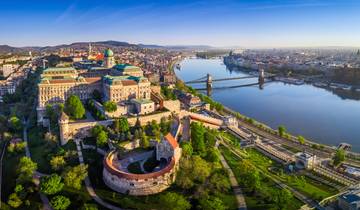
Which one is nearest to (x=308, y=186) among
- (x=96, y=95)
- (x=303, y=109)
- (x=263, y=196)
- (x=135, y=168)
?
(x=263, y=196)

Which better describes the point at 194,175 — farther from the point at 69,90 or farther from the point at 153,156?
the point at 69,90

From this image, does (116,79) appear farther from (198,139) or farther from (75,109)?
(198,139)

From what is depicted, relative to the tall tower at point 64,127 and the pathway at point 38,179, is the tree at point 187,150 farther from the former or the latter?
the tall tower at point 64,127

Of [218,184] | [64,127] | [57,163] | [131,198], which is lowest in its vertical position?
[131,198]

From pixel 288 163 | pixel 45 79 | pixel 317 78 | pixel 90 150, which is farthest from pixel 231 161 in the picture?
pixel 317 78

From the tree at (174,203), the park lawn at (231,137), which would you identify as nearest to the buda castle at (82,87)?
the park lawn at (231,137)

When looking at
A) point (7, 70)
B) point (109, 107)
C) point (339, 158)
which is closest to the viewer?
point (339, 158)
